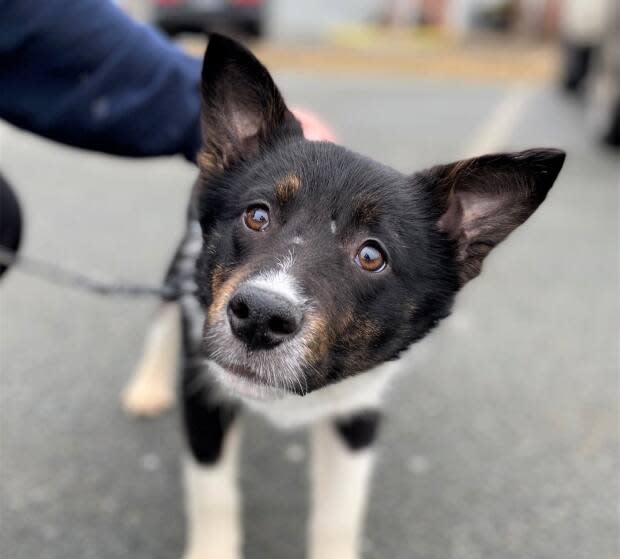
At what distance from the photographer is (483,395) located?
155 inches

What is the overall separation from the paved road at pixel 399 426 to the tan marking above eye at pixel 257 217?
52.2 inches

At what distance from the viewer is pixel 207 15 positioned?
15875 millimetres

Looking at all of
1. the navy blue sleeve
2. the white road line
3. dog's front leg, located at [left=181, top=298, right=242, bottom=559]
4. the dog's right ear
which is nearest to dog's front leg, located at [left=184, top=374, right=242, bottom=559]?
dog's front leg, located at [left=181, top=298, right=242, bottom=559]

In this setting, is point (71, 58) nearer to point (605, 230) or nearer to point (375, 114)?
point (605, 230)

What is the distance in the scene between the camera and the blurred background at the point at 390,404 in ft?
9.88

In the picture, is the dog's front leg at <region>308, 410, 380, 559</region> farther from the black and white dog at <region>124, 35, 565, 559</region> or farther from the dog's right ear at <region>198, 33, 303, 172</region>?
the dog's right ear at <region>198, 33, 303, 172</region>

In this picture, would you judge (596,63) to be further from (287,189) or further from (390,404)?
(287,189)

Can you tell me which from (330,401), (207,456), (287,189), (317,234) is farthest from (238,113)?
(207,456)

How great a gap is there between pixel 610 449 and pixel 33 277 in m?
3.36

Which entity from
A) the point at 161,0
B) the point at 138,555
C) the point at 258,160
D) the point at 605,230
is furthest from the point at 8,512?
the point at 161,0

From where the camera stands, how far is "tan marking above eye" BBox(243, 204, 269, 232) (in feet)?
7.32

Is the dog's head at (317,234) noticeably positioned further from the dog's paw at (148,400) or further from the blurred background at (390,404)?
the dog's paw at (148,400)

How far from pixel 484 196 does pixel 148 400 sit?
77.2 inches

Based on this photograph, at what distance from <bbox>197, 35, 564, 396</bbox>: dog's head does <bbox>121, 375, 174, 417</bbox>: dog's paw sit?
1.35 metres
